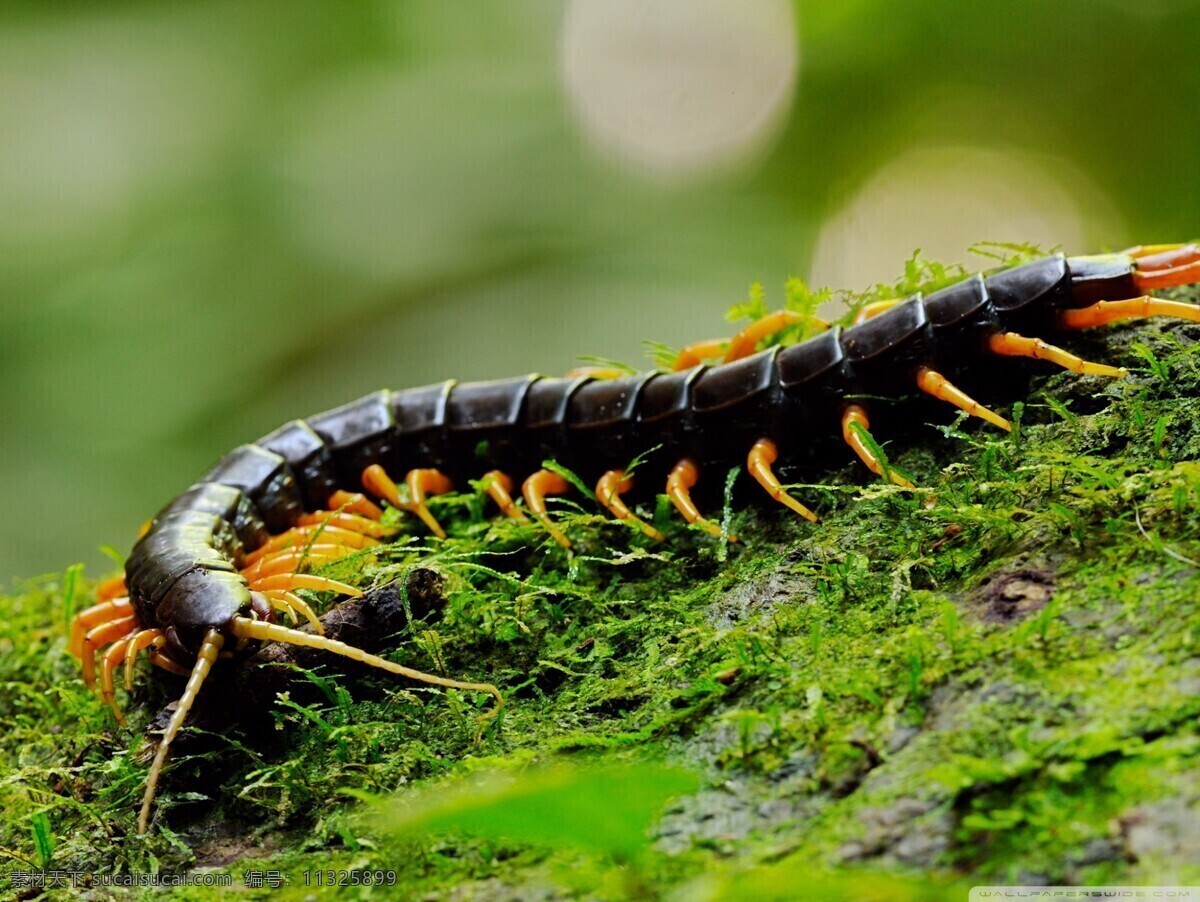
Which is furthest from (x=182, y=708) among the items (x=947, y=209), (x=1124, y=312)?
(x=947, y=209)

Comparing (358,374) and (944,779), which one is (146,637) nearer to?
(944,779)

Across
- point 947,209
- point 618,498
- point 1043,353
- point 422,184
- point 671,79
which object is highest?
point 671,79

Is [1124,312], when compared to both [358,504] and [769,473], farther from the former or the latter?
[358,504]

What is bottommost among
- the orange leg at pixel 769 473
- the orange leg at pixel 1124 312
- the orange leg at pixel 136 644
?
the orange leg at pixel 136 644

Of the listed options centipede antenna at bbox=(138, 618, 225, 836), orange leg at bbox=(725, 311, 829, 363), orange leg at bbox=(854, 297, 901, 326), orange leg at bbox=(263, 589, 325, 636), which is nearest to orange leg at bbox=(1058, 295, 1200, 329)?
orange leg at bbox=(854, 297, 901, 326)

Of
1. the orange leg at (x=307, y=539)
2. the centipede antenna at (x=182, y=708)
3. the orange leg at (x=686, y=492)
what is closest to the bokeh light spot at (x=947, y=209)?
the orange leg at (x=686, y=492)

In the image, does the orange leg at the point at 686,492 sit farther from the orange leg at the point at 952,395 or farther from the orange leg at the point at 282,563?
the orange leg at the point at 282,563
